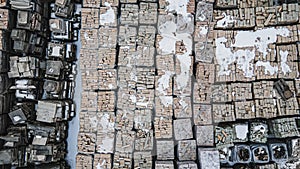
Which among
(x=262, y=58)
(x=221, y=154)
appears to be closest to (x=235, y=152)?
(x=221, y=154)

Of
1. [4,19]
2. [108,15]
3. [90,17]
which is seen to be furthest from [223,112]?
[4,19]

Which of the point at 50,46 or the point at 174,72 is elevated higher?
the point at 50,46

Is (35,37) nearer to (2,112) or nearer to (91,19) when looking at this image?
(91,19)

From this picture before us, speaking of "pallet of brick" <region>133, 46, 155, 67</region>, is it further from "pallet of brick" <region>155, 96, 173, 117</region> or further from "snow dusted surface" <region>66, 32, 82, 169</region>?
"snow dusted surface" <region>66, 32, 82, 169</region>

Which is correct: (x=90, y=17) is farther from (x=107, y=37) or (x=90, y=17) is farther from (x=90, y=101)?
(x=90, y=101)

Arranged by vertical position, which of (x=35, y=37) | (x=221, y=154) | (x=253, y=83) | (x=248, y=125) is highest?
(x=35, y=37)

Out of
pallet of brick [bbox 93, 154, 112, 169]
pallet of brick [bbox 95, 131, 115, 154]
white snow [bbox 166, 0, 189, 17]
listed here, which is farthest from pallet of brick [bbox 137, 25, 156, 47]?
pallet of brick [bbox 93, 154, 112, 169]
